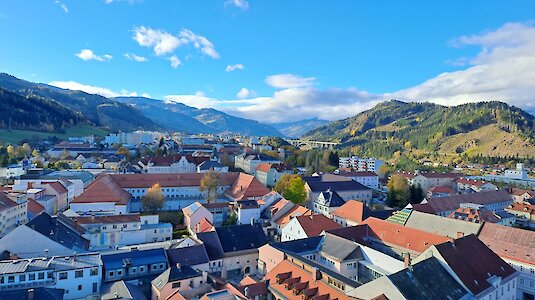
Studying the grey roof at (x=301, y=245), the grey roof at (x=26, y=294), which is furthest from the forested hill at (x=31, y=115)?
the grey roof at (x=301, y=245)

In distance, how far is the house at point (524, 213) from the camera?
2150 inches

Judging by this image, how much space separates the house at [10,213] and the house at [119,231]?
605cm

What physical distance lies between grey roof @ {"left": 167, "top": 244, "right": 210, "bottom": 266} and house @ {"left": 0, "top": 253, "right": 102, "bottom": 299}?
18.9 feet

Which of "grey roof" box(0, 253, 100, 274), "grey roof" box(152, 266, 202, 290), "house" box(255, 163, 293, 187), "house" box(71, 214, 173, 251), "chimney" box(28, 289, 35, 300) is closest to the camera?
"chimney" box(28, 289, 35, 300)

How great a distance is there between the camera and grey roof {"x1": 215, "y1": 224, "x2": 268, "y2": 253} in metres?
33.3

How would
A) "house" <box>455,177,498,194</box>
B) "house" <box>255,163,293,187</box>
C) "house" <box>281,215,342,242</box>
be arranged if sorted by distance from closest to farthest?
"house" <box>281,215,342,242</box> → "house" <box>255,163,293,187</box> → "house" <box>455,177,498,194</box>

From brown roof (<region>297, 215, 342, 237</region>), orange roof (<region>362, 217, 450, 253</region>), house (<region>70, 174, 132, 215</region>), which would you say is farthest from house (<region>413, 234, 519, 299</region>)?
house (<region>70, 174, 132, 215</region>)

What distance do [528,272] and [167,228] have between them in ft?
115

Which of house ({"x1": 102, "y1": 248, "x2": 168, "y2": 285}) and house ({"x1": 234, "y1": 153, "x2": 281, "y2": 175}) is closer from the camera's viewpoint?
house ({"x1": 102, "y1": 248, "x2": 168, "y2": 285})

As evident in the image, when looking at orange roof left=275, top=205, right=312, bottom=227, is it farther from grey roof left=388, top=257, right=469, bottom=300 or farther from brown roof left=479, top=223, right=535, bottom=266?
grey roof left=388, top=257, right=469, bottom=300

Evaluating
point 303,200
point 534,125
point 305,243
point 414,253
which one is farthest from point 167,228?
point 534,125

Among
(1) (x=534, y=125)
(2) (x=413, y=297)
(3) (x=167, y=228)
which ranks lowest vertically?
(3) (x=167, y=228)

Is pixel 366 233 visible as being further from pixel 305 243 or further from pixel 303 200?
pixel 303 200

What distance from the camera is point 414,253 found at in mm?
29766
